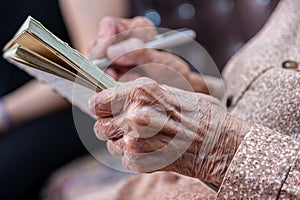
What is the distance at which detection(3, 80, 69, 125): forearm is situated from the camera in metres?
1.50

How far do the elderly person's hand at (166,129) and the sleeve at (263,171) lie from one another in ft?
0.10

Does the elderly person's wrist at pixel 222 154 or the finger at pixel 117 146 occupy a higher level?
the finger at pixel 117 146

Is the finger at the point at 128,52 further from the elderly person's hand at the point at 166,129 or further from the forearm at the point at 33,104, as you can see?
the forearm at the point at 33,104

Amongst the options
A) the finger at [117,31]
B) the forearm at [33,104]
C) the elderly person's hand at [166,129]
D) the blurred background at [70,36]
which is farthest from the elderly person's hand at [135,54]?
the forearm at [33,104]

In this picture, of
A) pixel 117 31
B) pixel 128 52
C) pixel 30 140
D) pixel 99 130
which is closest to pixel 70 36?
pixel 30 140

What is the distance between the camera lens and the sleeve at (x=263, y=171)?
59 cm

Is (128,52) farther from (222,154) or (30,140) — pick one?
(30,140)

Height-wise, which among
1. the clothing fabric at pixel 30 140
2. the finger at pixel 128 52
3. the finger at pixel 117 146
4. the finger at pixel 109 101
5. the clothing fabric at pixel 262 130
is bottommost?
the clothing fabric at pixel 30 140

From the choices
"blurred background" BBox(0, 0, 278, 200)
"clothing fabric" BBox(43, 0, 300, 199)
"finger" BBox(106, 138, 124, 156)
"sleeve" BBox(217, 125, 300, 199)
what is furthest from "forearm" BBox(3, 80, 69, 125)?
"sleeve" BBox(217, 125, 300, 199)

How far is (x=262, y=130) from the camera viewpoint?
64 cm

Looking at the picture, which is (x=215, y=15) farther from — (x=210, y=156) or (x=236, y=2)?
(x=210, y=156)

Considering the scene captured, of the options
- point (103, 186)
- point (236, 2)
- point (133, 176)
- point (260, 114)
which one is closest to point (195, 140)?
point (260, 114)

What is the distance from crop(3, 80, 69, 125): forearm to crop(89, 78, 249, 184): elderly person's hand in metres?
0.91

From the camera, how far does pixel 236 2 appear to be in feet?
4.41
